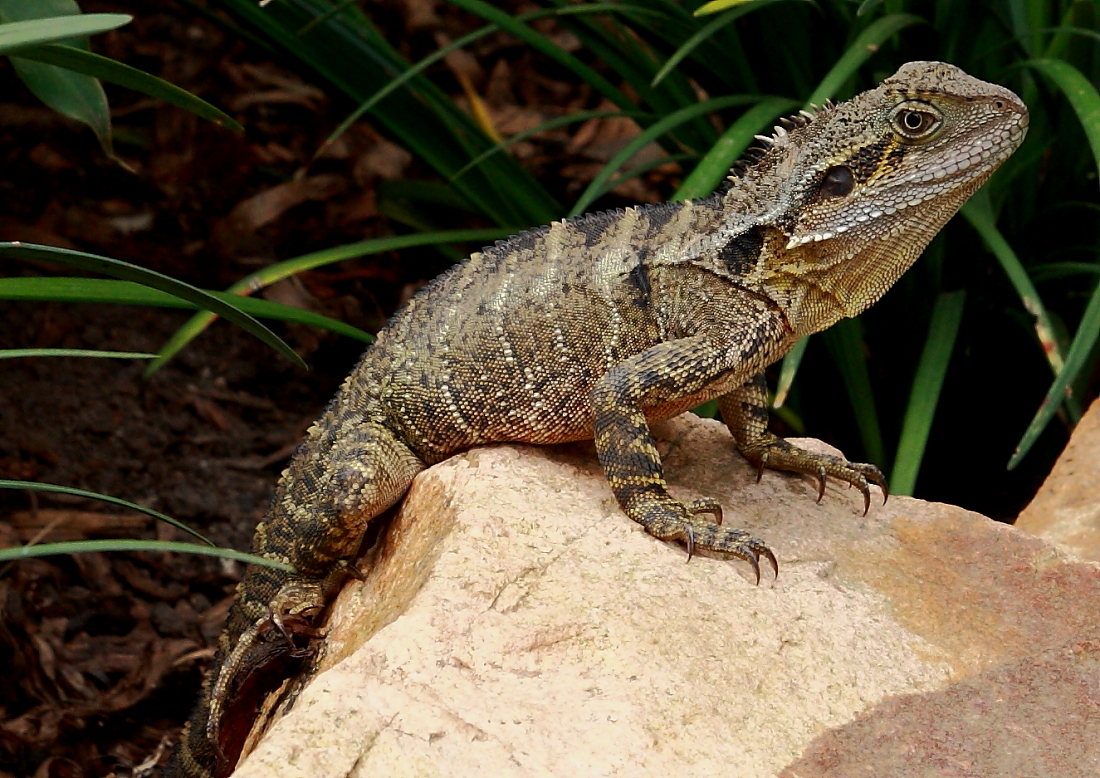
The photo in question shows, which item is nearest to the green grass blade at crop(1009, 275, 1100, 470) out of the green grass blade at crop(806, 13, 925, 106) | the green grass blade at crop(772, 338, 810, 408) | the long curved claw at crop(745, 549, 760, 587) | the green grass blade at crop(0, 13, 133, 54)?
the green grass blade at crop(772, 338, 810, 408)

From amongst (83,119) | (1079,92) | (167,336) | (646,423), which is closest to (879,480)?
(646,423)

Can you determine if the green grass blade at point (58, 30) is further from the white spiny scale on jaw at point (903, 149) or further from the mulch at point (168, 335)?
the mulch at point (168, 335)

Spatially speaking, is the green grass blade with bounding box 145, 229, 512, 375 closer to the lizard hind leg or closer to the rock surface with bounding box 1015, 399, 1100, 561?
the lizard hind leg

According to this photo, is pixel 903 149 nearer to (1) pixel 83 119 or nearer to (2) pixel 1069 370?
(2) pixel 1069 370

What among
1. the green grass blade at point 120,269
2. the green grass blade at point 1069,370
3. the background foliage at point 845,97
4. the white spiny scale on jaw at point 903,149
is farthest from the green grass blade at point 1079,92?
the green grass blade at point 120,269

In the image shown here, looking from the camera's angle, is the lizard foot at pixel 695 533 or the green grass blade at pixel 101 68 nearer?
the green grass blade at pixel 101 68

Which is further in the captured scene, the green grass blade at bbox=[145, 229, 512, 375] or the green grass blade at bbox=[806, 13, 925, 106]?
the green grass blade at bbox=[145, 229, 512, 375]
